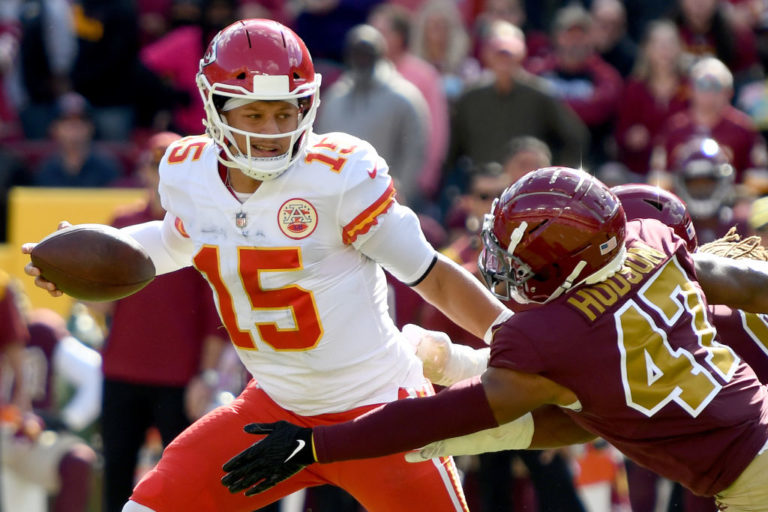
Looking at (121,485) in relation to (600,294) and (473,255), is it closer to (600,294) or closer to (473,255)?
(473,255)

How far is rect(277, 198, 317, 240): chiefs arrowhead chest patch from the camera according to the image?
148 inches

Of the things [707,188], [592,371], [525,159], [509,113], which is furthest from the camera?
[509,113]

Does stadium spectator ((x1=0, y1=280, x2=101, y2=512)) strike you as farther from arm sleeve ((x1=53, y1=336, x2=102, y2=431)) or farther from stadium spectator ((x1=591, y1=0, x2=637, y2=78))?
stadium spectator ((x1=591, y1=0, x2=637, y2=78))

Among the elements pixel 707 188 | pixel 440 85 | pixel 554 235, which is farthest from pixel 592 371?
pixel 440 85

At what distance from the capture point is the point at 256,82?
3803 mm

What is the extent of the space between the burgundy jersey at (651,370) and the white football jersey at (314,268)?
24.9 inches

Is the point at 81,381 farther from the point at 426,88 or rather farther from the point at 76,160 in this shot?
the point at 426,88

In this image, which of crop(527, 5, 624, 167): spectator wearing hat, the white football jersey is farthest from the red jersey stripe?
crop(527, 5, 624, 167): spectator wearing hat

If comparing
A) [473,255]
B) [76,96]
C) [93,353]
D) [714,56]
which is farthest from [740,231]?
[76,96]

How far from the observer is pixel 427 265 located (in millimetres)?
3836

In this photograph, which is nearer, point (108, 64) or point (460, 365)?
point (460, 365)

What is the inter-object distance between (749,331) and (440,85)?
5.01m

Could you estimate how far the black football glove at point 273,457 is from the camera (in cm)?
334

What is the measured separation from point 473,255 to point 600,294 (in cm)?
291
